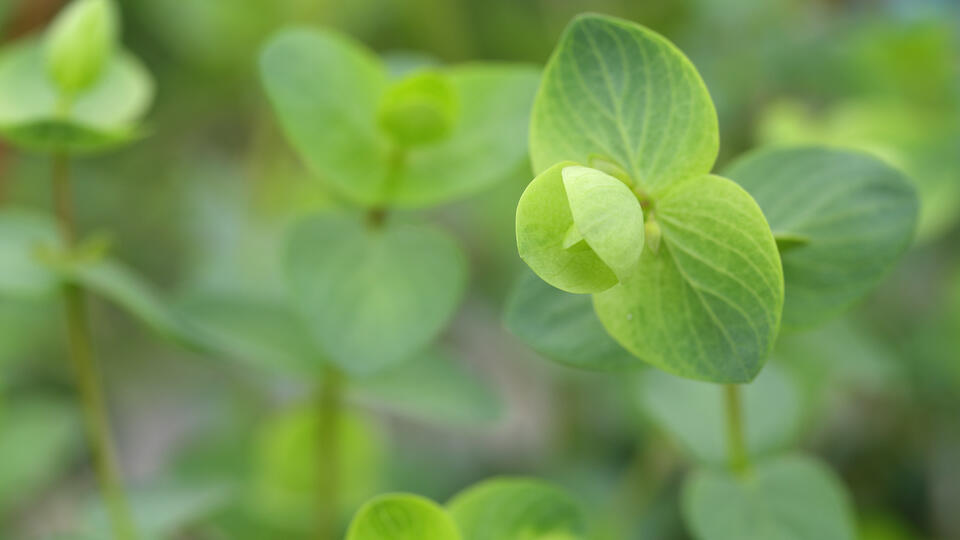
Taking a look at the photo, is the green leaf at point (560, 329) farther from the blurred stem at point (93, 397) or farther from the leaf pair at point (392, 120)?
the blurred stem at point (93, 397)

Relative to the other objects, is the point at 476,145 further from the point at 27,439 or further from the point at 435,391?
the point at 27,439

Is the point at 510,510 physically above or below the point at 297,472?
above

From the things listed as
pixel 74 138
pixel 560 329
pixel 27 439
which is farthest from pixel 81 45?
pixel 27 439

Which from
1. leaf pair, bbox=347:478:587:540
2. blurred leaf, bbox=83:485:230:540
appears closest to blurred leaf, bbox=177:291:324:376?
blurred leaf, bbox=83:485:230:540

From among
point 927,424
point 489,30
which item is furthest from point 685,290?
point 489,30

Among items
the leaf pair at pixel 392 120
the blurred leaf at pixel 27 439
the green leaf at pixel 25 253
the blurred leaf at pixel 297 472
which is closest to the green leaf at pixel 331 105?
the leaf pair at pixel 392 120

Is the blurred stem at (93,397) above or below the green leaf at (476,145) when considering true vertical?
below
